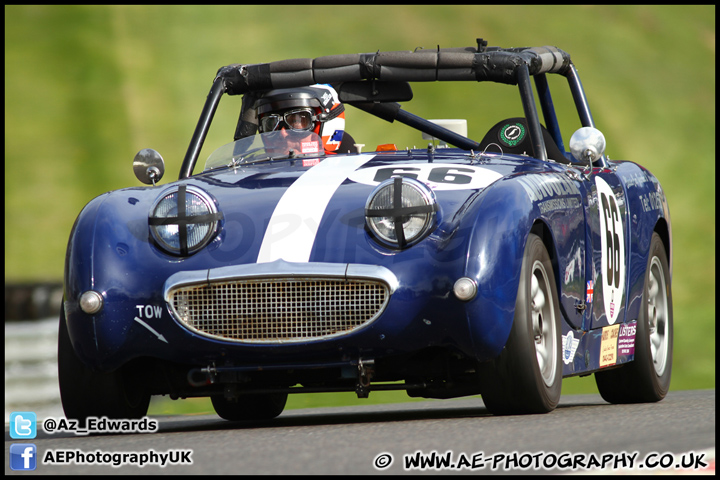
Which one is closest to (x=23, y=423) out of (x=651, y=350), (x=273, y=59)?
(x=651, y=350)

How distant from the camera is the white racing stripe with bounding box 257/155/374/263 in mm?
Answer: 5062

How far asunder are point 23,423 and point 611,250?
9.64ft

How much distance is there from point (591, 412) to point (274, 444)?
72.3 inches

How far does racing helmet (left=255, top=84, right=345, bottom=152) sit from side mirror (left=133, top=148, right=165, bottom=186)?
0.73 metres

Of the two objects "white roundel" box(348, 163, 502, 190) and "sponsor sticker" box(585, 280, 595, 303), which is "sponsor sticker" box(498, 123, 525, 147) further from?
"white roundel" box(348, 163, 502, 190)

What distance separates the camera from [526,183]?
17.6 ft

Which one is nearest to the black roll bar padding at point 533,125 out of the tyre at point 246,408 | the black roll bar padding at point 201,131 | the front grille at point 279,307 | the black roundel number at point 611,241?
the black roundel number at point 611,241

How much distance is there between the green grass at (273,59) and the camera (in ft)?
59.5

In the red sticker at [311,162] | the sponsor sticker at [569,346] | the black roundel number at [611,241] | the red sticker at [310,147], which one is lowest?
the sponsor sticker at [569,346]

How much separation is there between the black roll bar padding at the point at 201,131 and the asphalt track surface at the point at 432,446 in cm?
171

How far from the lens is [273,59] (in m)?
22.2

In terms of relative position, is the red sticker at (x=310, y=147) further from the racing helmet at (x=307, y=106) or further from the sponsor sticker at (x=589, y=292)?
the sponsor sticker at (x=589, y=292)

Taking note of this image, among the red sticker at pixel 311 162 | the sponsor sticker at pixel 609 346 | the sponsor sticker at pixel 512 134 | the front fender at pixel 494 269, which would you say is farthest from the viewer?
the sponsor sticker at pixel 512 134

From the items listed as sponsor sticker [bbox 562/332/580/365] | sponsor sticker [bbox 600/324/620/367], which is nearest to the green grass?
sponsor sticker [bbox 600/324/620/367]
